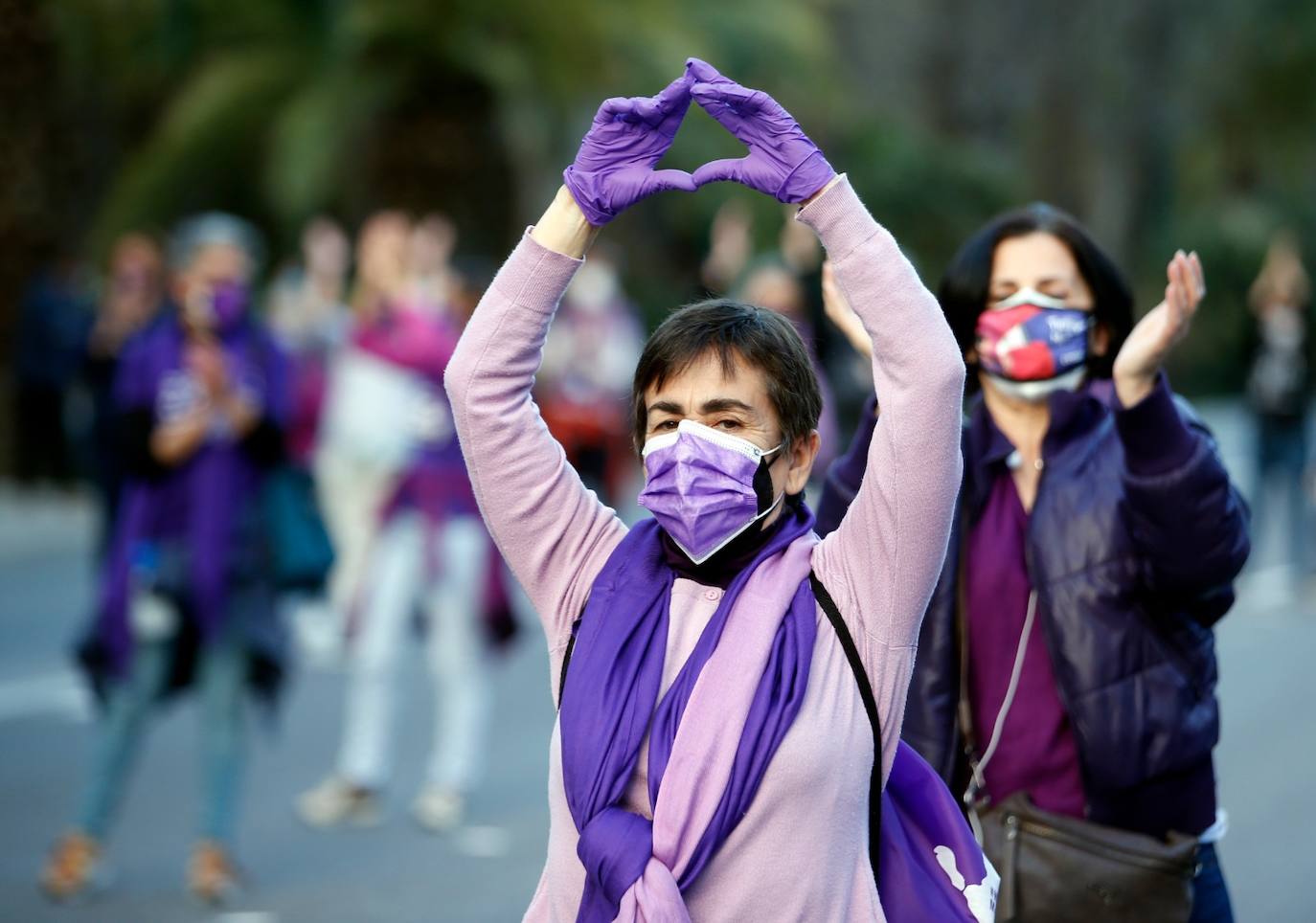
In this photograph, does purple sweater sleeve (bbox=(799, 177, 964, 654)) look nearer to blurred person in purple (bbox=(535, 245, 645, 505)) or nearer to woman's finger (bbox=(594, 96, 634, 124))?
woman's finger (bbox=(594, 96, 634, 124))

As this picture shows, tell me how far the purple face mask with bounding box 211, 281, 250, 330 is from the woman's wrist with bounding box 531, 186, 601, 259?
422cm

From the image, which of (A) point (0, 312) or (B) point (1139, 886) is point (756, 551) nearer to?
(B) point (1139, 886)

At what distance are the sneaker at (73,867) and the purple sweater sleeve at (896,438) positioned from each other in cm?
435

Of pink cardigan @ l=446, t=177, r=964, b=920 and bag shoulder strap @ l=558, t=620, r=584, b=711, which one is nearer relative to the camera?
pink cardigan @ l=446, t=177, r=964, b=920

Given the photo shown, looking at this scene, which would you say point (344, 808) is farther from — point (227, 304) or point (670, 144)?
point (670, 144)

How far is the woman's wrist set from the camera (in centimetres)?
292

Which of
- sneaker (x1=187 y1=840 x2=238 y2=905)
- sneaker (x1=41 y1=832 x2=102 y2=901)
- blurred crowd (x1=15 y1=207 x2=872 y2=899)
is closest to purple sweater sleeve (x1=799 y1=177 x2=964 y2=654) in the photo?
blurred crowd (x1=15 y1=207 x2=872 y2=899)

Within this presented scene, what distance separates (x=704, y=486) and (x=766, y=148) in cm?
46

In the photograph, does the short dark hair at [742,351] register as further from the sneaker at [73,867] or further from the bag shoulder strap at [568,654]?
the sneaker at [73,867]

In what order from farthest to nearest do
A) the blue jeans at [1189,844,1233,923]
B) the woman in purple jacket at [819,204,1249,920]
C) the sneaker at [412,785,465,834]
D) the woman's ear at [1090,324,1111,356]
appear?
the sneaker at [412,785,465,834]
the woman's ear at [1090,324,1111,356]
the blue jeans at [1189,844,1233,923]
the woman in purple jacket at [819,204,1249,920]

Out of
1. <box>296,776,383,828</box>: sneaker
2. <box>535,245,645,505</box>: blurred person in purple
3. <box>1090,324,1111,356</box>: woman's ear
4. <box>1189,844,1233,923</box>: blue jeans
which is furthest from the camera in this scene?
<box>535,245,645,505</box>: blurred person in purple

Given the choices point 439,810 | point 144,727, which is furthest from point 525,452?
point 439,810

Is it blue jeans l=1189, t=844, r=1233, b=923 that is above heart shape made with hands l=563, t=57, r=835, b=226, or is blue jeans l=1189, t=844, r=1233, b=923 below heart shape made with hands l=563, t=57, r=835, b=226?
below

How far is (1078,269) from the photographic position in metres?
4.09
